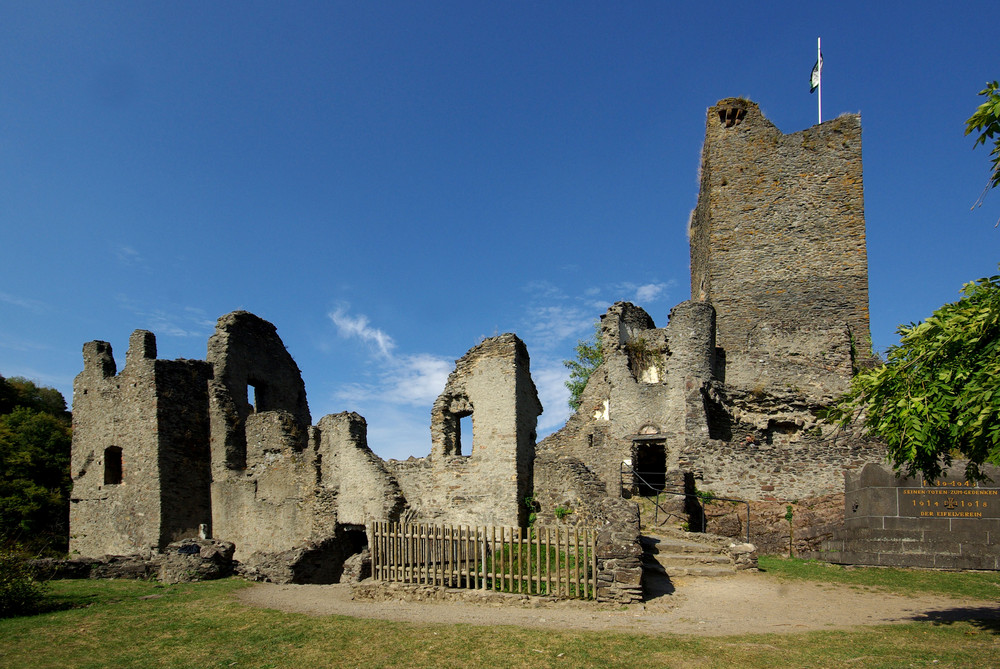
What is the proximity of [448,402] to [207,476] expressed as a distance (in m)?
9.73

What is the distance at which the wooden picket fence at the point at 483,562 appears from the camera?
10758 mm

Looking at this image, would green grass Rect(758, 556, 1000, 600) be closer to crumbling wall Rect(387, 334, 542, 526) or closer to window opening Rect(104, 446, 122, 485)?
crumbling wall Rect(387, 334, 542, 526)

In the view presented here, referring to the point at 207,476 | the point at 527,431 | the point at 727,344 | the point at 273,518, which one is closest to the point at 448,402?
the point at 527,431

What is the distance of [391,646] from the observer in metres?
8.58

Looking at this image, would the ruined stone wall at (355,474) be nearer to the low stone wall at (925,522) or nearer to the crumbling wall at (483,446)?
the crumbling wall at (483,446)

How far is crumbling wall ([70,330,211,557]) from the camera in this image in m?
20.1

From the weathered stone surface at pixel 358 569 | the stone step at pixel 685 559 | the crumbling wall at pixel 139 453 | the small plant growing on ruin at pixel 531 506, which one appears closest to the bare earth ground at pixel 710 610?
the stone step at pixel 685 559

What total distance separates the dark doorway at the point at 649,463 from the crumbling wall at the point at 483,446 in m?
5.38

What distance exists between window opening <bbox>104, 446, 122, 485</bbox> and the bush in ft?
34.8

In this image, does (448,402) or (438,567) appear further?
(448,402)

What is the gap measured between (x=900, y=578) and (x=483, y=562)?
791cm

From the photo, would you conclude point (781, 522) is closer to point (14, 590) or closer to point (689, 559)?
point (689, 559)

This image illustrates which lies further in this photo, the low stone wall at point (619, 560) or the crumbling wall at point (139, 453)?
the crumbling wall at point (139, 453)

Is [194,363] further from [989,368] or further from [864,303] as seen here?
[864,303]
